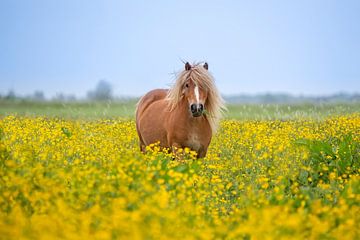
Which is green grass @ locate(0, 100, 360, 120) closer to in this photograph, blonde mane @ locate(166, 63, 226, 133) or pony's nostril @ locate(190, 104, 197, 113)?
blonde mane @ locate(166, 63, 226, 133)

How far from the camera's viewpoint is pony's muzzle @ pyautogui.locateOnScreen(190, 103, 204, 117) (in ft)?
28.3

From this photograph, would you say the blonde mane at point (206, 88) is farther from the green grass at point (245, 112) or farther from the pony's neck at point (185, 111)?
the green grass at point (245, 112)

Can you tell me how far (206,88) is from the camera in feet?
29.5

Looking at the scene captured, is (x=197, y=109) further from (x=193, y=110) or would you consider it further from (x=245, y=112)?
(x=245, y=112)

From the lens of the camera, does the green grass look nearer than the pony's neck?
No

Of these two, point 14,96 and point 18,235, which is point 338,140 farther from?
point 14,96

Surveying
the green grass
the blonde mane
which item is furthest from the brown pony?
the green grass

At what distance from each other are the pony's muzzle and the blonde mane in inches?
15.3

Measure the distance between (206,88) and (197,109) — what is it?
528 mm

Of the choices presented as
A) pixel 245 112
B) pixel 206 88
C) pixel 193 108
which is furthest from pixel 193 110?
pixel 245 112

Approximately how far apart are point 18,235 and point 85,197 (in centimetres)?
125

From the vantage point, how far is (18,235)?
4.12 meters

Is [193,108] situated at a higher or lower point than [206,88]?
lower

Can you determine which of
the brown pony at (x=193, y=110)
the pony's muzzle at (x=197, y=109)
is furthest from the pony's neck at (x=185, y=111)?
the pony's muzzle at (x=197, y=109)
